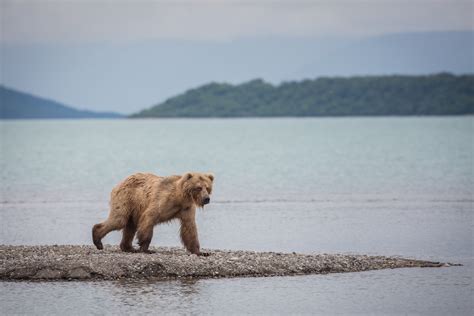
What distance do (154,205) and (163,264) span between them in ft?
4.82

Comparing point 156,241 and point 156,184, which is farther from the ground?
point 156,184

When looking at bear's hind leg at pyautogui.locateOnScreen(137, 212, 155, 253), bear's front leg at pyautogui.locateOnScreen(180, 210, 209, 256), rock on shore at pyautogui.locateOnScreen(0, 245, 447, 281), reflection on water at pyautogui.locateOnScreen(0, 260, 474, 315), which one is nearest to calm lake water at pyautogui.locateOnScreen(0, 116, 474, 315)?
reflection on water at pyautogui.locateOnScreen(0, 260, 474, 315)

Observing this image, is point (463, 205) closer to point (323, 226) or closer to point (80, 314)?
point (323, 226)

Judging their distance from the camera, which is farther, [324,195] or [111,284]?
[324,195]

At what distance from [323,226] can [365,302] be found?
10.3 metres

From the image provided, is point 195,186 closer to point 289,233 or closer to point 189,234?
point 189,234

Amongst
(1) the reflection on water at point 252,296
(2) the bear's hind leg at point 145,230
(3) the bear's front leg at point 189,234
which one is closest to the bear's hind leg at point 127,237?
(2) the bear's hind leg at point 145,230

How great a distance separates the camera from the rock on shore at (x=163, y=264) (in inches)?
606

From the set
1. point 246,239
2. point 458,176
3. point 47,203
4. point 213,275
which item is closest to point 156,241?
point 246,239

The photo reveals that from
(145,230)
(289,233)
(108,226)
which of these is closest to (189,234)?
(145,230)

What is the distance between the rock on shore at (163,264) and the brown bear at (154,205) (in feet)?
1.27

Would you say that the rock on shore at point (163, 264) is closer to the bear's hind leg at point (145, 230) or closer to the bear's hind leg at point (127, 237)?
the bear's hind leg at point (127, 237)

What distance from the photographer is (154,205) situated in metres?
16.9

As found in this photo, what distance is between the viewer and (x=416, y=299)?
14.6 m
